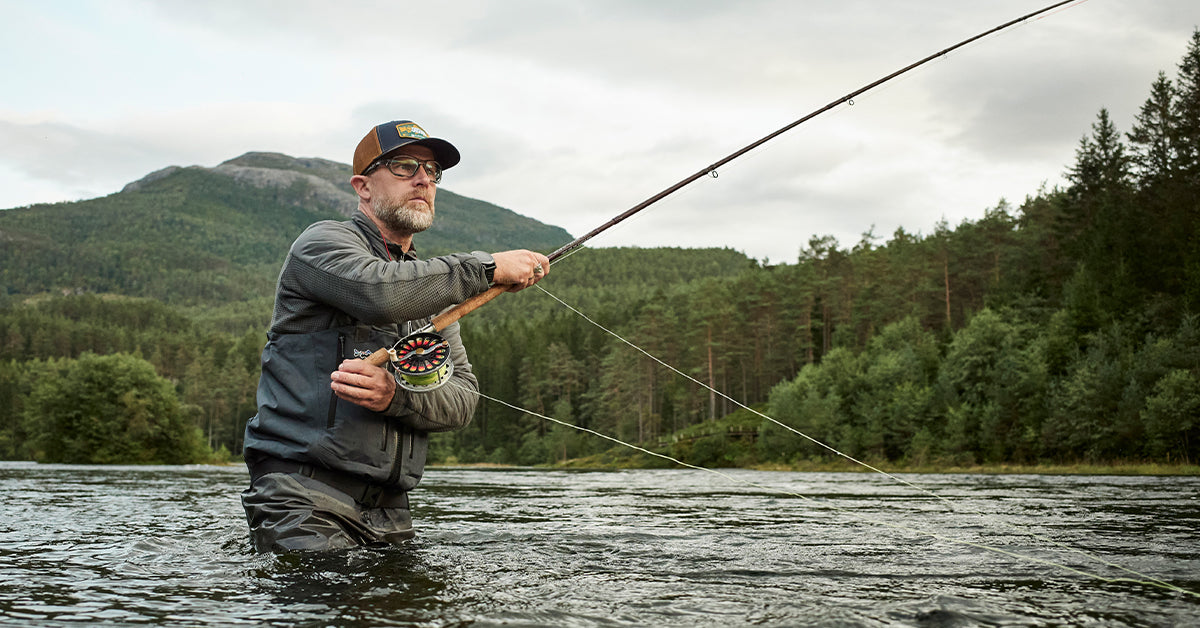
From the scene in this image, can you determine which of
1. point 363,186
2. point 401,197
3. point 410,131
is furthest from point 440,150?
point 363,186

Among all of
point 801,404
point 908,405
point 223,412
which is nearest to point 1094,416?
point 908,405

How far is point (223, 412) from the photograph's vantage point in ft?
415

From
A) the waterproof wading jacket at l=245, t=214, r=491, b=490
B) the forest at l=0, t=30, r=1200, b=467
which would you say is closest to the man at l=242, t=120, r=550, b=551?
the waterproof wading jacket at l=245, t=214, r=491, b=490

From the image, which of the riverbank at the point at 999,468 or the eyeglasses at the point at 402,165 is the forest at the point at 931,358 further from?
the eyeglasses at the point at 402,165

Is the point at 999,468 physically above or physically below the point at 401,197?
below

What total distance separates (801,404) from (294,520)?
62.9 metres

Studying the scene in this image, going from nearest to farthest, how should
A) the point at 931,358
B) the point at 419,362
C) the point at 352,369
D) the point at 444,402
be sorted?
1. the point at 352,369
2. the point at 419,362
3. the point at 444,402
4. the point at 931,358

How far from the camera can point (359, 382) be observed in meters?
4.18

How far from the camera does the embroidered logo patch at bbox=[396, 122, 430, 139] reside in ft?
15.8

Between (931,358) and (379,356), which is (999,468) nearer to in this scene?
(931,358)

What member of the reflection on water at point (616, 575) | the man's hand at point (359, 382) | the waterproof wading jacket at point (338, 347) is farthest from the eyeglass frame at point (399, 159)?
the reflection on water at point (616, 575)

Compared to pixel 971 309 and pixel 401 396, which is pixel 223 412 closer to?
pixel 971 309

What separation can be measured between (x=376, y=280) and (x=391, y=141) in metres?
1.02

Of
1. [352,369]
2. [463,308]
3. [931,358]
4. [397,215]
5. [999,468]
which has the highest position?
[931,358]
